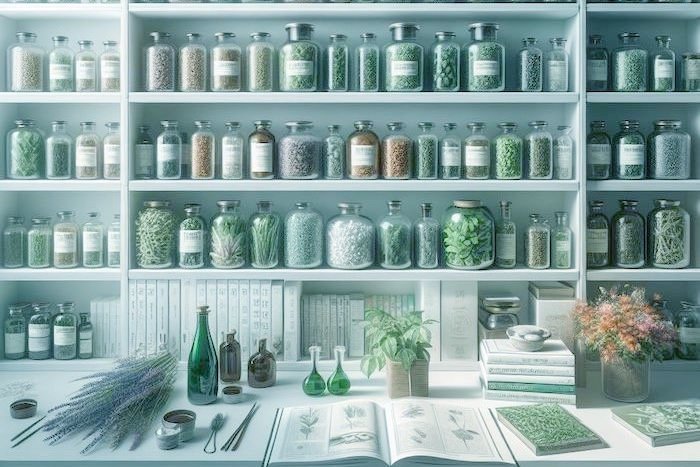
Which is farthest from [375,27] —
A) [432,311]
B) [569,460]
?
[569,460]

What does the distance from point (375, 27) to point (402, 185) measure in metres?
0.58

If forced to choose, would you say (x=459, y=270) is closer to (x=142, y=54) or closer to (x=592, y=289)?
(x=592, y=289)

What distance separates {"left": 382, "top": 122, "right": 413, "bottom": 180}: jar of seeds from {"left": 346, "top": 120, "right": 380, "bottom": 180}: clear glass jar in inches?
1.2

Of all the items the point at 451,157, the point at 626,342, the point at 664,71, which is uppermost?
the point at 664,71

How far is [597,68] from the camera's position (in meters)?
2.30

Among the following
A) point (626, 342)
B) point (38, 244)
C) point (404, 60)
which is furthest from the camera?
point (38, 244)

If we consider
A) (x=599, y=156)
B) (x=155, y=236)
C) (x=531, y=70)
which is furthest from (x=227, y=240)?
(x=599, y=156)

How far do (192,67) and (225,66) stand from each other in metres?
0.11

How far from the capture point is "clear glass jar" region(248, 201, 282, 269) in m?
2.30

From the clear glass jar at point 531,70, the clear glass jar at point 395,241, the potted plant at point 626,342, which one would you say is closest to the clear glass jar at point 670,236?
the potted plant at point 626,342

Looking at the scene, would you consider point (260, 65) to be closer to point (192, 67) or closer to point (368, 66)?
point (192, 67)

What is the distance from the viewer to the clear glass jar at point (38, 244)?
91.9 inches

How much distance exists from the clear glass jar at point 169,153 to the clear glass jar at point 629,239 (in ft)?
4.56

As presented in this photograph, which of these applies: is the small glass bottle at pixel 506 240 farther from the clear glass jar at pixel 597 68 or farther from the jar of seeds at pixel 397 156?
the clear glass jar at pixel 597 68
